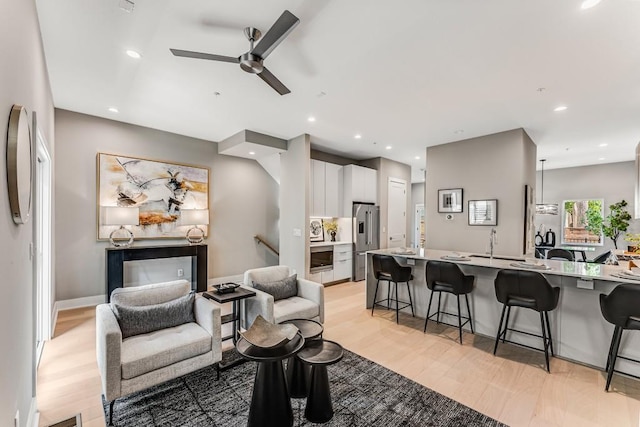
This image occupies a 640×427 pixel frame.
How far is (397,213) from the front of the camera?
24.3 feet

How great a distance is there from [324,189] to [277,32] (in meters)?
4.05

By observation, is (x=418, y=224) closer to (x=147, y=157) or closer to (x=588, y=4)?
(x=147, y=157)

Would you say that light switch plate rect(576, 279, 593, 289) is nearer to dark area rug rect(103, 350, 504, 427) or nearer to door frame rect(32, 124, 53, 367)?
dark area rug rect(103, 350, 504, 427)

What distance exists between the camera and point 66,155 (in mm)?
4270

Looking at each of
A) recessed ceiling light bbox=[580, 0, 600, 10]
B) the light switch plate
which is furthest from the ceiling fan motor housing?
the light switch plate

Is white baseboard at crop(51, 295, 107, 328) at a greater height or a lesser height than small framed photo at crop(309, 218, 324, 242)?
lesser

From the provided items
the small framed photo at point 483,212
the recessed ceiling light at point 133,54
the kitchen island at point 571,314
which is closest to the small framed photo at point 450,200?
the small framed photo at point 483,212

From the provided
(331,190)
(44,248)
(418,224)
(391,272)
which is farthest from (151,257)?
(418,224)

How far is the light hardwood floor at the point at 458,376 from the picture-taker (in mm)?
2111

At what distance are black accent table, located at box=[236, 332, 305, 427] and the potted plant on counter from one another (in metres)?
4.75

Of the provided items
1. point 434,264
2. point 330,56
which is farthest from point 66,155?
point 434,264

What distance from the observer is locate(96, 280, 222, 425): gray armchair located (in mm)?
1958

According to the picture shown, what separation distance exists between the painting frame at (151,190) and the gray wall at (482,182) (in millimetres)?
4627

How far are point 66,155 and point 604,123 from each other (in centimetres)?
833
